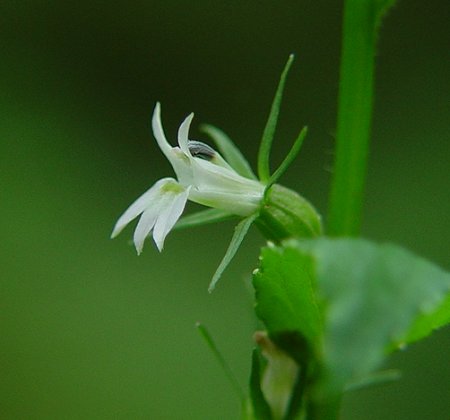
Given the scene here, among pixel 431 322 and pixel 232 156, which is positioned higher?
pixel 232 156

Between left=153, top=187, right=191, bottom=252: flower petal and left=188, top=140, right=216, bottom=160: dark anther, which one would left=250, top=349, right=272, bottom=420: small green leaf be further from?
left=188, top=140, right=216, bottom=160: dark anther

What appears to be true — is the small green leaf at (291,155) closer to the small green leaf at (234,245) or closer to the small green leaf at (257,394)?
the small green leaf at (234,245)

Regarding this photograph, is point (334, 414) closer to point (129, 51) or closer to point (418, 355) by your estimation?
point (418, 355)

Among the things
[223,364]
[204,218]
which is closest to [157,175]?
[204,218]

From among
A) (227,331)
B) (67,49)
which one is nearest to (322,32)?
(67,49)

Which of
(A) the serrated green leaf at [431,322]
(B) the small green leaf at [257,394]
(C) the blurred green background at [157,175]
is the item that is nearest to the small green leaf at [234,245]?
(B) the small green leaf at [257,394]

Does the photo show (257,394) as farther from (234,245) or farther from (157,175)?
(157,175)
